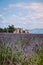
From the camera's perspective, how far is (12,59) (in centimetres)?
393

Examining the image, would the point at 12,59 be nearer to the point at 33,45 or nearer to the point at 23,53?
the point at 23,53

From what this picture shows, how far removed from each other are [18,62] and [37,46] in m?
0.71

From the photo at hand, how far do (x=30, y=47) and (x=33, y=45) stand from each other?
221mm

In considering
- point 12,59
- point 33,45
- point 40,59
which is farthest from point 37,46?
point 12,59

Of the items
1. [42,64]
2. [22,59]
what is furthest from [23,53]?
[42,64]

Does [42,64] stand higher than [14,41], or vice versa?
[14,41]

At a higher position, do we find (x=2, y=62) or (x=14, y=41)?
(x=14, y=41)

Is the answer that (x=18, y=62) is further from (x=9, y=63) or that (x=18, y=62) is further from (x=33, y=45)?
(x=33, y=45)

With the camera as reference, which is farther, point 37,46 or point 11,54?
point 37,46

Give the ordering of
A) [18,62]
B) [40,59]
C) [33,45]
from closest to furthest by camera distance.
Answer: [18,62]
[40,59]
[33,45]

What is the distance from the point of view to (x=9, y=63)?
3.89 m

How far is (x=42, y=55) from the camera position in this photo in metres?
4.18

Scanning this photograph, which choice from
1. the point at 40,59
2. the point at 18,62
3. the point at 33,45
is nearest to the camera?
the point at 18,62

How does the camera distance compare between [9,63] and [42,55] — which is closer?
[9,63]
